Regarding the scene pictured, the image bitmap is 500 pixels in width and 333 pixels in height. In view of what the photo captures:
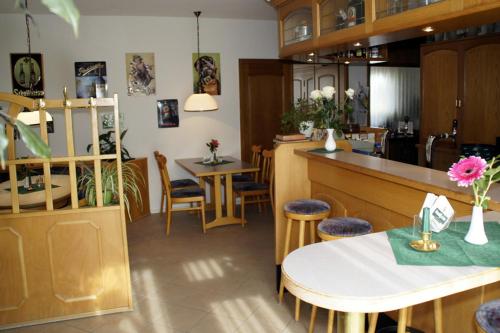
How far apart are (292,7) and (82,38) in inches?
124

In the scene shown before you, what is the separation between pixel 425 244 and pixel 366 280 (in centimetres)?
40

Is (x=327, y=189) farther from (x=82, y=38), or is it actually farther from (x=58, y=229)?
(x=82, y=38)

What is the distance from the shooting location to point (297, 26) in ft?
13.4

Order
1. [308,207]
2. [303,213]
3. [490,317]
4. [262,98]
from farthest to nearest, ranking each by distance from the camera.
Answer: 1. [262,98]
2. [308,207]
3. [303,213]
4. [490,317]

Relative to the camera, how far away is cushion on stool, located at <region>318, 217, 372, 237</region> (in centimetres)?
279

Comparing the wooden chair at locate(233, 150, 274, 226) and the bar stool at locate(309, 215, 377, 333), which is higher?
the bar stool at locate(309, 215, 377, 333)

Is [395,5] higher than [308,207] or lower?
higher

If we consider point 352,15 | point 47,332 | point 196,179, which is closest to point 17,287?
point 47,332

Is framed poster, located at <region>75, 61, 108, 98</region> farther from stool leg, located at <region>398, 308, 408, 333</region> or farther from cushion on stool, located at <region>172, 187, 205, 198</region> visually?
stool leg, located at <region>398, 308, 408, 333</region>

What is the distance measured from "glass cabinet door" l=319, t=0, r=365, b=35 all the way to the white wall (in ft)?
10.3

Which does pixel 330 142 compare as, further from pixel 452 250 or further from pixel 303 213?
pixel 452 250

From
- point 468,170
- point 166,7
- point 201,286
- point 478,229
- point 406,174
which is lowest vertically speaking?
point 201,286

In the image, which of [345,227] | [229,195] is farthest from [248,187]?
[345,227]

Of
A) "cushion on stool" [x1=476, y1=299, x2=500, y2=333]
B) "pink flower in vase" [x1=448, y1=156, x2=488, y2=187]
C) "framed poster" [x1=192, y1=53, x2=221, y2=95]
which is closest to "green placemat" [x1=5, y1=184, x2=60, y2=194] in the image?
"framed poster" [x1=192, y1=53, x2=221, y2=95]
